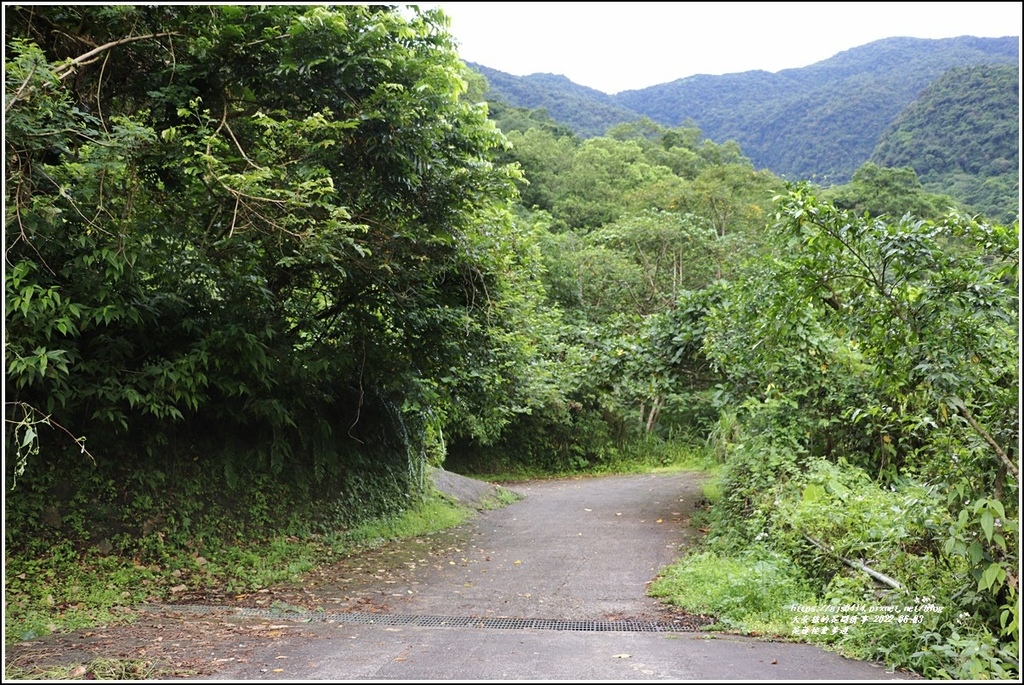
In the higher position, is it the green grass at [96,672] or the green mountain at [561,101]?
the green mountain at [561,101]

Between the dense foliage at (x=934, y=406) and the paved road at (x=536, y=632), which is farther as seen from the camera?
the paved road at (x=536, y=632)

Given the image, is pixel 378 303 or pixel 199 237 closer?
pixel 199 237

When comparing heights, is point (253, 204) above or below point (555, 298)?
above

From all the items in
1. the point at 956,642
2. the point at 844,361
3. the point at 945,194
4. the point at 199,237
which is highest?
the point at 945,194

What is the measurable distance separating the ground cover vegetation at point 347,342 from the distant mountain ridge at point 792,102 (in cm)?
2979

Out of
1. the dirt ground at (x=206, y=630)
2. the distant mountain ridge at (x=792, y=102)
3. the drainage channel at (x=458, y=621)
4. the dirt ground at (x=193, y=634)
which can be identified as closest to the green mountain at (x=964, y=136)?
the distant mountain ridge at (x=792, y=102)

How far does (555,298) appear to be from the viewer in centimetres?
2386

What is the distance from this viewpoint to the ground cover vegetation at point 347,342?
423cm

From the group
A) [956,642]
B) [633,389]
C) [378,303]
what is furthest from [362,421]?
[956,642]

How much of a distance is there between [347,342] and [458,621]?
424 cm

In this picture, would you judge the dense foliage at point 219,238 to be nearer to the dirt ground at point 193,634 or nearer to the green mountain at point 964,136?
the dirt ground at point 193,634

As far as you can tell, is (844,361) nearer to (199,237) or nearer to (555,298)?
(199,237)

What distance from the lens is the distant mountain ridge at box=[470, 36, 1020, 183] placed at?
44344 mm

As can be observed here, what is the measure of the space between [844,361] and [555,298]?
1469 centimetres
